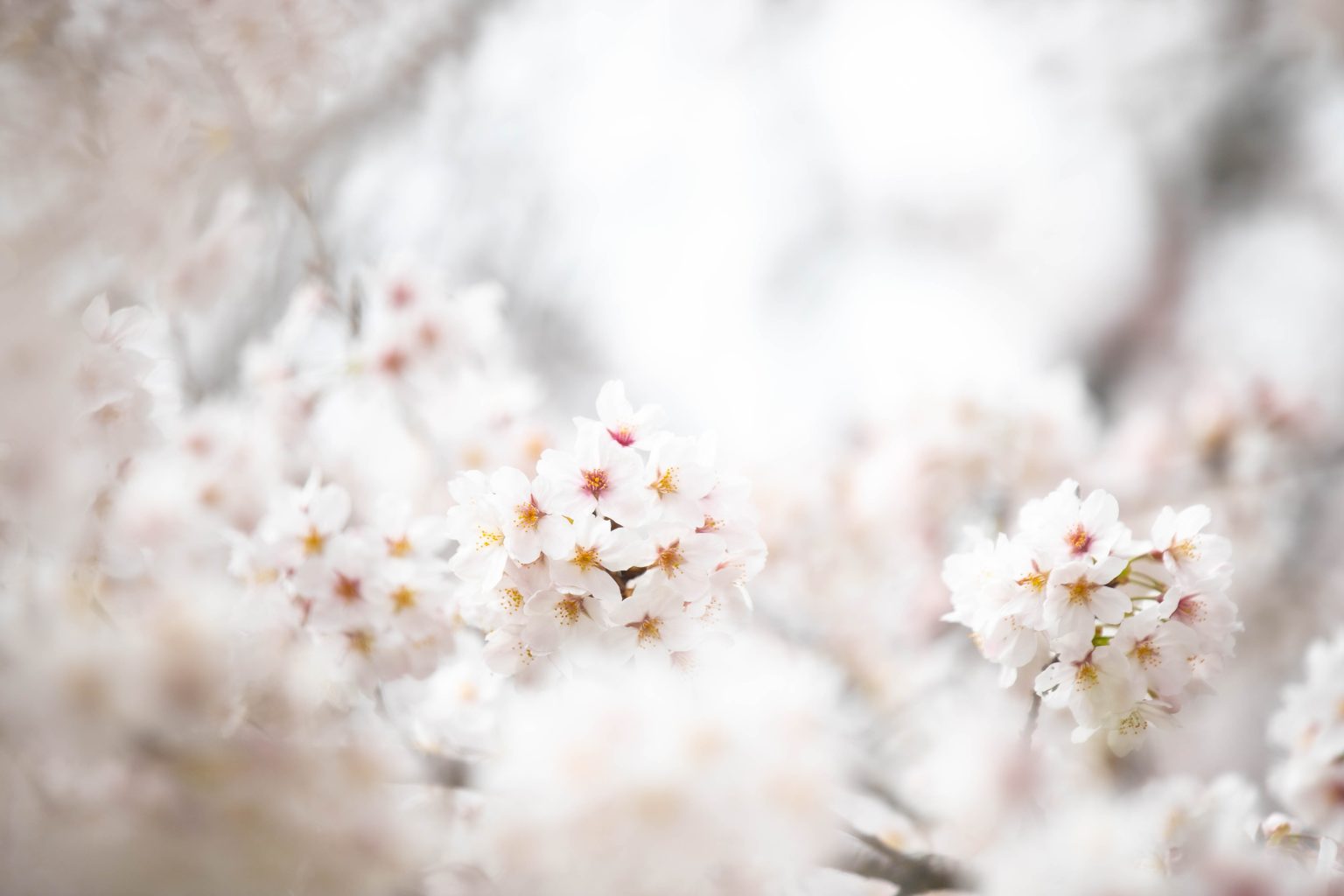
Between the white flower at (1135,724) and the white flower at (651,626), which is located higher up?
the white flower at (651,626)

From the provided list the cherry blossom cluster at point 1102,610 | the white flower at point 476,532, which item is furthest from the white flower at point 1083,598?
the white flower at point 476,532

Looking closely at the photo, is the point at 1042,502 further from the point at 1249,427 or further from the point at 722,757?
the point at 1249,427

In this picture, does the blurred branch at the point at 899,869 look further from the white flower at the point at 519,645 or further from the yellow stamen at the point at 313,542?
the yellow stamen at the point at 313,542

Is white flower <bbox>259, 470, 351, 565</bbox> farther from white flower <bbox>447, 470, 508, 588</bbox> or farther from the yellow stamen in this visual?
white flower <bbox>447, 470, 508, 588</bbox>

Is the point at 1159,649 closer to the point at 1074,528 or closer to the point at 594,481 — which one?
the point at 1074,528

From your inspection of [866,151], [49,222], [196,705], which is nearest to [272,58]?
[49,222]
